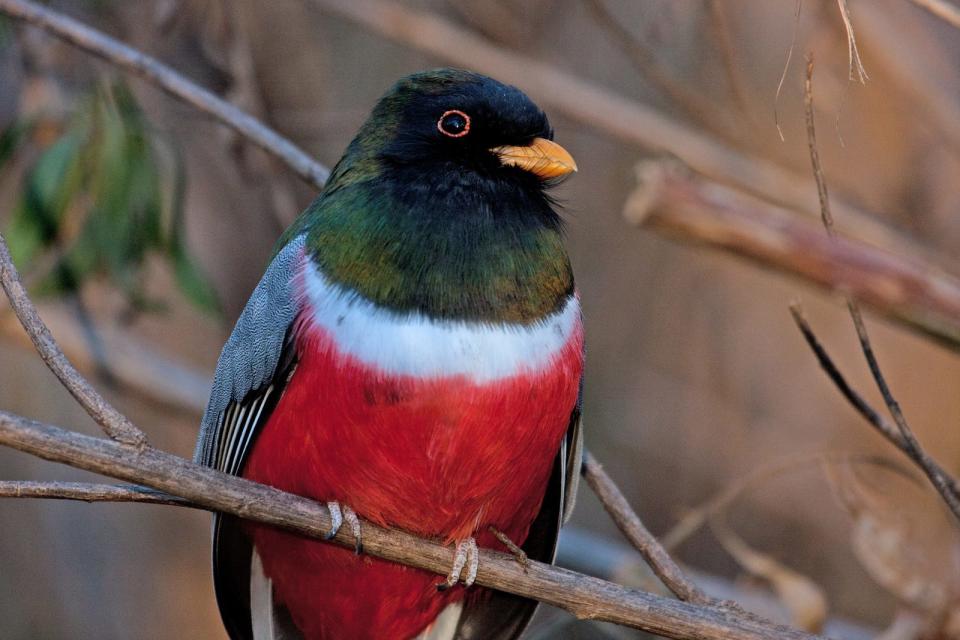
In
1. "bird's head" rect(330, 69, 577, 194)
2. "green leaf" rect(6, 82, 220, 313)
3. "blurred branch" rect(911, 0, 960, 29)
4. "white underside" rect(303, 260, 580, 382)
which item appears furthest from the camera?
"green leaf" rect(6, 82, 220, 313)

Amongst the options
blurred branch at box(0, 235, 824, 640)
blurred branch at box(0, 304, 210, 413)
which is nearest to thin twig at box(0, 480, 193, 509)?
blurred branch at box(0, 235, 824, 640)

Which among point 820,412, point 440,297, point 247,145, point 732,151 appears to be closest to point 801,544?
point 820,412

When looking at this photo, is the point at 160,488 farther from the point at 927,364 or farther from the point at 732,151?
the point at 927,364

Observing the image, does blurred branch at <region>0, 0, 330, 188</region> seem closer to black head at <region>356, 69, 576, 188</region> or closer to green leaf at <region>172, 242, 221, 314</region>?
black head at <region>356, 69, 576, 188</region>

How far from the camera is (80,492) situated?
90.1 inches

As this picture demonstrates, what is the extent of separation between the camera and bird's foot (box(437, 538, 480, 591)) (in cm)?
280

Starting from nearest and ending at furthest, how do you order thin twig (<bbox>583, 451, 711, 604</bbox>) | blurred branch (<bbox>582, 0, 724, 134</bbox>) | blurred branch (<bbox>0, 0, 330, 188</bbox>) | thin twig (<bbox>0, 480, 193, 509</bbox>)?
thin twig (<bbox>0, 480, 193, 509</bbox>) → thin twig (<bbox>583, 451, 711, 604</bbox>) → blurred branch (<bbox>0, 0, 330, 188</bbox>) → blurred branch (<bbox>582, 0, 724, 134</bbox>)

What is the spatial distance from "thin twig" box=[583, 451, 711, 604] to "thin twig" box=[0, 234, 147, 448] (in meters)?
1.18

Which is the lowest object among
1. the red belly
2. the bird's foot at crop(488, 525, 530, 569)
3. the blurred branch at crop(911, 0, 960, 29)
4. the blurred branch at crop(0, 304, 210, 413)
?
the blurred branch at crop(0, 304, 210, 413)

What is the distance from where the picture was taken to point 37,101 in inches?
169

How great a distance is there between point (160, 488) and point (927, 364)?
4126 millimetres

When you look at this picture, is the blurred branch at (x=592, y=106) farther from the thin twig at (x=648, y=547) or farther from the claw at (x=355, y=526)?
the claw at (x=355, y=526)

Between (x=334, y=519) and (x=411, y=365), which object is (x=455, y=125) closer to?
(x=411, y=365)

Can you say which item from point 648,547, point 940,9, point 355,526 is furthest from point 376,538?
point 940,9
